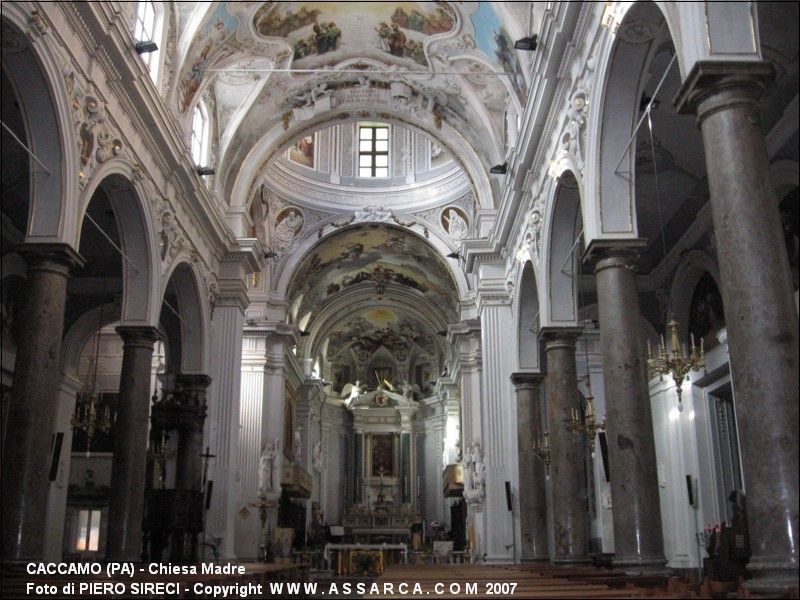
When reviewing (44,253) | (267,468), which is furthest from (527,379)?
(267,468)

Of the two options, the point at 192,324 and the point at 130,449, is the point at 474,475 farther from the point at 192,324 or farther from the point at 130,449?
the point at 130,449

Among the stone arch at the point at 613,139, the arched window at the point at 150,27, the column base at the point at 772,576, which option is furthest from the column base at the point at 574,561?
the arched window at the point at 150,27

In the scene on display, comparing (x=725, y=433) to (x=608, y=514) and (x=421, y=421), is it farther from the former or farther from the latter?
(x=421, y=421)

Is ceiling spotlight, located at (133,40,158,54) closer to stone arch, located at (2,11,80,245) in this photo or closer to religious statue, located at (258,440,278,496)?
stone arch, located at (2,11,80,245)

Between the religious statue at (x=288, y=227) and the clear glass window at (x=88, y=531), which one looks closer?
the clear glass window at (x=88, y=531)

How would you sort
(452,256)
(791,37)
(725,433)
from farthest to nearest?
(452,256)
(725,433)
(791,37)

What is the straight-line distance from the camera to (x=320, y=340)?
33844 mm

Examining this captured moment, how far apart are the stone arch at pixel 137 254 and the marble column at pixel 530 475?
22.2 ft

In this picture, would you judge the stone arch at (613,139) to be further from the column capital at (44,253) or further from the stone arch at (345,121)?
the stone arch at (345,121)

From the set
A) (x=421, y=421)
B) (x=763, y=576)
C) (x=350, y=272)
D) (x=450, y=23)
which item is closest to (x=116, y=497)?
(x=763, y=576)

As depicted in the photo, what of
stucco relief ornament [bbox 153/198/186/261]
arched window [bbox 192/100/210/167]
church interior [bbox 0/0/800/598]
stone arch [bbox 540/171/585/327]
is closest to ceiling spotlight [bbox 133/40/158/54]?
church interior [bbox 0/0/800/598]

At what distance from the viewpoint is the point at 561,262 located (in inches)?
496

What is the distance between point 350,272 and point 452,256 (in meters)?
7.52

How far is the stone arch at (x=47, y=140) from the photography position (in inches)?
350
